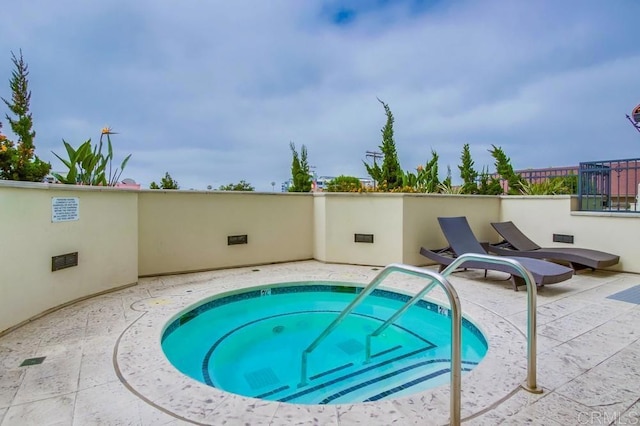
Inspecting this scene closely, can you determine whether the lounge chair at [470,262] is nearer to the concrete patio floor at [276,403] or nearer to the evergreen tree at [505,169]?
the concrete patio floor at [276,403]

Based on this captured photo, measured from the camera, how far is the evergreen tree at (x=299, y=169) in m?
13.4

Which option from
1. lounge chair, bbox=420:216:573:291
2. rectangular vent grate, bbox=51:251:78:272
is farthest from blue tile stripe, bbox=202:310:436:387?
rectangular vent grate, bbox=51:251:78:272

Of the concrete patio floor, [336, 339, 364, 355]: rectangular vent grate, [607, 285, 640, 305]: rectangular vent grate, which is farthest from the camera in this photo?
[607, 285, 640, 305]: rectangular vent grate

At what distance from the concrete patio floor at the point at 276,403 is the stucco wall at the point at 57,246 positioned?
0.32 metres

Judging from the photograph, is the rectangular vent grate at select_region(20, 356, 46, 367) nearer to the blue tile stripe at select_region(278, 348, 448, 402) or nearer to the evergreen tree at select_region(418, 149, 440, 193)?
the blue tile stripe at select_region(278, 348, 448, 402)

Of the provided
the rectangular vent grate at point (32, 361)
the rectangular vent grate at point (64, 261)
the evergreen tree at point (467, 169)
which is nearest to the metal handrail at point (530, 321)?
the rectangular vent grate at point (32, 361)

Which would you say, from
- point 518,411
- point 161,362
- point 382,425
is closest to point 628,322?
point 518,411

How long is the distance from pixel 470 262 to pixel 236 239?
4804 millimetres

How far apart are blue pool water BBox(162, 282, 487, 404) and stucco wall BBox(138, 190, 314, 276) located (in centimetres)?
190

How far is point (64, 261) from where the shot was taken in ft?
14.6

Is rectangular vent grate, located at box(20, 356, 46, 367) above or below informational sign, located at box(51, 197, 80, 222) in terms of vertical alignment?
below

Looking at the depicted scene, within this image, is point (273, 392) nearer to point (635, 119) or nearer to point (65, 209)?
point (65, 209)

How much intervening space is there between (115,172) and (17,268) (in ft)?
10.5

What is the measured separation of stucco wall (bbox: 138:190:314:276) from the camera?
20.9 ft
